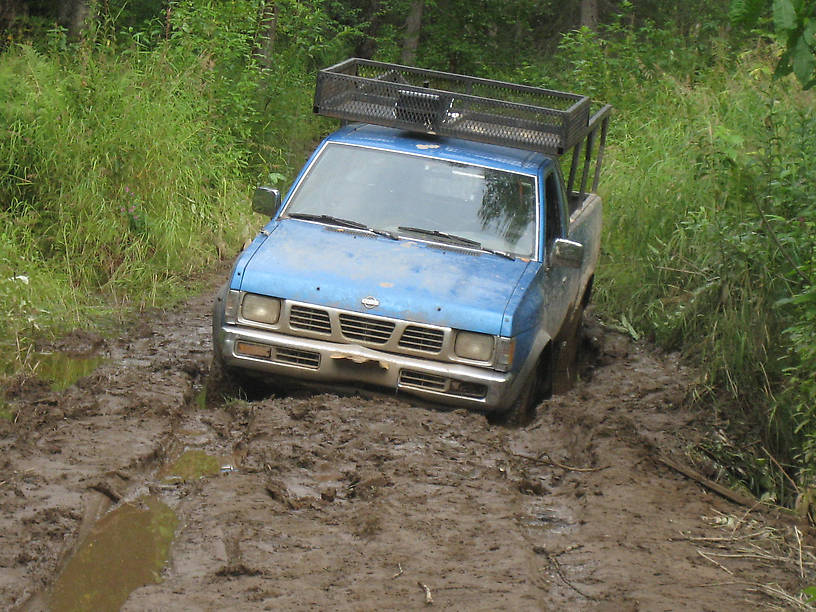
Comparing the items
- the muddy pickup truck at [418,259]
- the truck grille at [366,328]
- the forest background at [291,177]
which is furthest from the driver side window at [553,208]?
the truck grille at [366,328]

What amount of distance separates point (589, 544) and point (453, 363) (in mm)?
1595

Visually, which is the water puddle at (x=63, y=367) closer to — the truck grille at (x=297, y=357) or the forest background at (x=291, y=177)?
the forest background at (x=291, y=177)

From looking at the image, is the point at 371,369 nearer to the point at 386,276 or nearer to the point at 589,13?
the point at 386,276

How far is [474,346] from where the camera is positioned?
20.9 ft

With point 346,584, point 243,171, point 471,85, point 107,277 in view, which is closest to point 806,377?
point 346,584

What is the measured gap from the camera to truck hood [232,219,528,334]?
634cm

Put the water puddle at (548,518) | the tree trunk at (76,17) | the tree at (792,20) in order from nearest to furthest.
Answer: the tree at (792,20)
the water puddle at (548,518)
the tree trunk at (76,17)

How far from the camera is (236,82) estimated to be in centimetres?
1320

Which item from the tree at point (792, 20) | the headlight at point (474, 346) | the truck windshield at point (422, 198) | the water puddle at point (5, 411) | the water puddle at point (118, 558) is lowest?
the water puddle at point (5, 411)

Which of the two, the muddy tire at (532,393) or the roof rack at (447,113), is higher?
the roof rack at (447,113)

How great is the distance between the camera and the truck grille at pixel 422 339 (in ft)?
20.8

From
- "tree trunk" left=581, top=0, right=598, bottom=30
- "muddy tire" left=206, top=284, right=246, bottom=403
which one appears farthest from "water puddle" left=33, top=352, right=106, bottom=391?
"tree trunk" left=581, top=0, right=598, bottom=30

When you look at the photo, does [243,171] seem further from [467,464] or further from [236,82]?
[467,464]

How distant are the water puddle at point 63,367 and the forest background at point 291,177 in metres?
0.13
